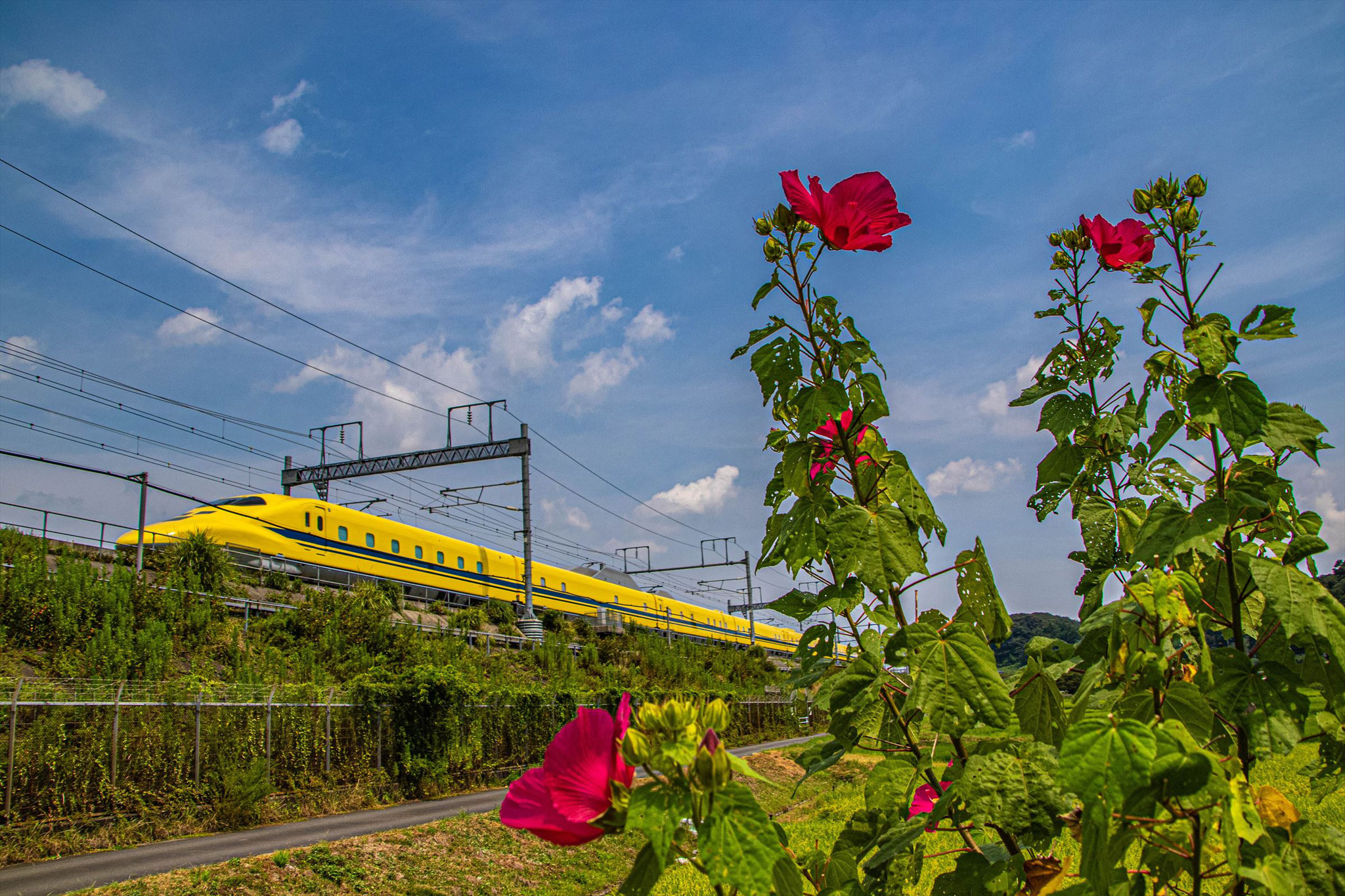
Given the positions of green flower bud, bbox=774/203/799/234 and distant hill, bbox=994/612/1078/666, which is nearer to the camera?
green flower bud, bbox=774/203/799/234

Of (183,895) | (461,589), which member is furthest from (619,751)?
(461,589)

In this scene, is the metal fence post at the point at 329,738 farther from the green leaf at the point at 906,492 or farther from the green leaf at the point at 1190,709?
the green leaf at the point at 1190,709

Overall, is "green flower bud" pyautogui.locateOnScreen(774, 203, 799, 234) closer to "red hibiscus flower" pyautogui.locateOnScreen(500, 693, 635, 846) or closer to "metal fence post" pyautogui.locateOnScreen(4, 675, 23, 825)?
"red hibiscus flower" pyautogui.locateOnScreen(500, 693, 635, 846)

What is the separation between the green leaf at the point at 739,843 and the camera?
77cm

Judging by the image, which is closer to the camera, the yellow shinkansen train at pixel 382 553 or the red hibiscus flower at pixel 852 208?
the red hibiscus flower at pixel 852 208

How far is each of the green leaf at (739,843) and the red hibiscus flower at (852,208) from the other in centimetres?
80

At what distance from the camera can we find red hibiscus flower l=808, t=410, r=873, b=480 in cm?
130

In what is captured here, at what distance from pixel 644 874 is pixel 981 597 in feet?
2.45

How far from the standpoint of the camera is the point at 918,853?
1306mm

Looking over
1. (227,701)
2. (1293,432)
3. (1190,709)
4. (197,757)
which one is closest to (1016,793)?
(1190,709)

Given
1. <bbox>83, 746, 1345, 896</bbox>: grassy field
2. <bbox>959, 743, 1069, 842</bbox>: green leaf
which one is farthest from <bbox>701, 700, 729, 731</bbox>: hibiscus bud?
<bbox>83, 746, 1345, 896</bbox>: grassy field

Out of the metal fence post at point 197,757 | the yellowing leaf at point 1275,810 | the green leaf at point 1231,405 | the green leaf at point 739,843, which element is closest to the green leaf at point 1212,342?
the green leaf at point 1231,405

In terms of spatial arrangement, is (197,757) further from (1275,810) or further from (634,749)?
(1275,810)

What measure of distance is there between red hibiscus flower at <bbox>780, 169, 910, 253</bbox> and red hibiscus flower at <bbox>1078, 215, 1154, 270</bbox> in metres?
0.61
